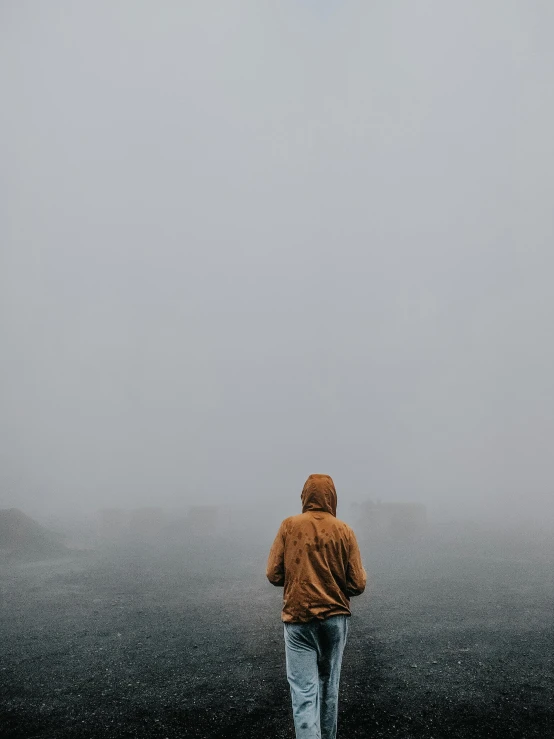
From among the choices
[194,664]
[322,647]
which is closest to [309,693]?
[322,647]

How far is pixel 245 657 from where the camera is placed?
7.47 m

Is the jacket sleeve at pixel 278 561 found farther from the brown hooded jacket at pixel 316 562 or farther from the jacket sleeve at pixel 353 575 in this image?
the jacket sleeve at pixel 353 575

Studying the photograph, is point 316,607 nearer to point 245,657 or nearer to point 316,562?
point 316,562

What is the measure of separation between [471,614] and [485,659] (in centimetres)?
316

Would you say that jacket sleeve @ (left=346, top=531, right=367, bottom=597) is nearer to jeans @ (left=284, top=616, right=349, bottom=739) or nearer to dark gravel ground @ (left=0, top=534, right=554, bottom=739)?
jeans @ (left=284, top=616, right=349, bottom=739)

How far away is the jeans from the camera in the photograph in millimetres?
3721

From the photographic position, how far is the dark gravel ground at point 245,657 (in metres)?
5.36

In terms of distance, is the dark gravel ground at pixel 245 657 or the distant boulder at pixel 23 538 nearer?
the dark gravel ground at pixel 245 657

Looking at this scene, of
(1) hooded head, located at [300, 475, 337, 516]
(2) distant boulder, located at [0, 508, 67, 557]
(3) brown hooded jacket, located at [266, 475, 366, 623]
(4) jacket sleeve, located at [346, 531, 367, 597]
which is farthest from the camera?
(2) distant boulder, located at [0, 508, 67, 557]

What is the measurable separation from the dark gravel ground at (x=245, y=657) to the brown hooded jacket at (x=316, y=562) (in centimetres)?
241

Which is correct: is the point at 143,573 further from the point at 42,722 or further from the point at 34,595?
the point at 42,722

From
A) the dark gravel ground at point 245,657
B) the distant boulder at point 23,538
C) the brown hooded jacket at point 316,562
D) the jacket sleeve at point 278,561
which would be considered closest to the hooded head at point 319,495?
the brown hooded jacket at point 316,562

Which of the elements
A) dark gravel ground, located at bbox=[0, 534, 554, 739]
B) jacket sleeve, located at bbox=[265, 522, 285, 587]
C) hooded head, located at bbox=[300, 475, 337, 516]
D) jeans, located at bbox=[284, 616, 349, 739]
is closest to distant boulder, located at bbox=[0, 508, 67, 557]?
dark gravel ground, located at bbox=[0, 534, 554, 739]

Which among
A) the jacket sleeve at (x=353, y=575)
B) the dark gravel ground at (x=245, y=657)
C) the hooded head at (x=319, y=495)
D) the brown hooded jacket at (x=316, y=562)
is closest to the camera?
the brown hooded jacket at (x=316, y=562)
